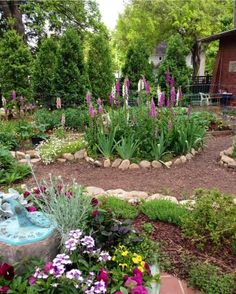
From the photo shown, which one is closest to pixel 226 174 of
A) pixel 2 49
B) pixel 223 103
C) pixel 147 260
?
pixel 147 260

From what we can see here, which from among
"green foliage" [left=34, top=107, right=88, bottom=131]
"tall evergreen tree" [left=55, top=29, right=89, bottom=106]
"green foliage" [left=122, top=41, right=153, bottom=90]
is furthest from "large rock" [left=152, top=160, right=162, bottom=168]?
"green foliage" [left=122, top=41, right=153, bottom=90]

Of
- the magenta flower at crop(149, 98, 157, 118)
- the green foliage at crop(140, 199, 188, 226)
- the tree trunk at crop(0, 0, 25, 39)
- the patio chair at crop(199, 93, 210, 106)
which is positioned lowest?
the patio chair at crop(199, 93, 210, 106)

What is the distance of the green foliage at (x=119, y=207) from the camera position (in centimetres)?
322

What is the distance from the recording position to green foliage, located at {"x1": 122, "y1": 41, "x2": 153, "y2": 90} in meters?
11.5

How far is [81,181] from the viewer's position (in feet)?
15.5

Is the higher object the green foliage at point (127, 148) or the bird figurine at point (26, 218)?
the bird figurine at point (26, 218)

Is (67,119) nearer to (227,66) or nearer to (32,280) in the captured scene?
(32,280)

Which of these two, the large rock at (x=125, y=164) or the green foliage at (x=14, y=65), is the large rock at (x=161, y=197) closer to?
the large rock at (x=125, y=164)

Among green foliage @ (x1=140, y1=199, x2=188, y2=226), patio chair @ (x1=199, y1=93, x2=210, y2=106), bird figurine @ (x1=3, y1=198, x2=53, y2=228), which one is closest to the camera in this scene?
bird figurine @ (x1=3, y1=198, x2=53, y2=228)

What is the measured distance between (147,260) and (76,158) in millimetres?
3316

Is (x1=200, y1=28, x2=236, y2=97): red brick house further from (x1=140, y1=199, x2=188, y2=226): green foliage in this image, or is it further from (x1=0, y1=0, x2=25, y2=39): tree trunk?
(x1=140, y1=199, x2=188, y2=226): green foliage

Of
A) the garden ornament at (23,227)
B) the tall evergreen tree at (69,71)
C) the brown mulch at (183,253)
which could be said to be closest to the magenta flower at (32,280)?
the garden ornament at (23,227)

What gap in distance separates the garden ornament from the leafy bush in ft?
10.1

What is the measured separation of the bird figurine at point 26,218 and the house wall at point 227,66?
12042 millimetres
